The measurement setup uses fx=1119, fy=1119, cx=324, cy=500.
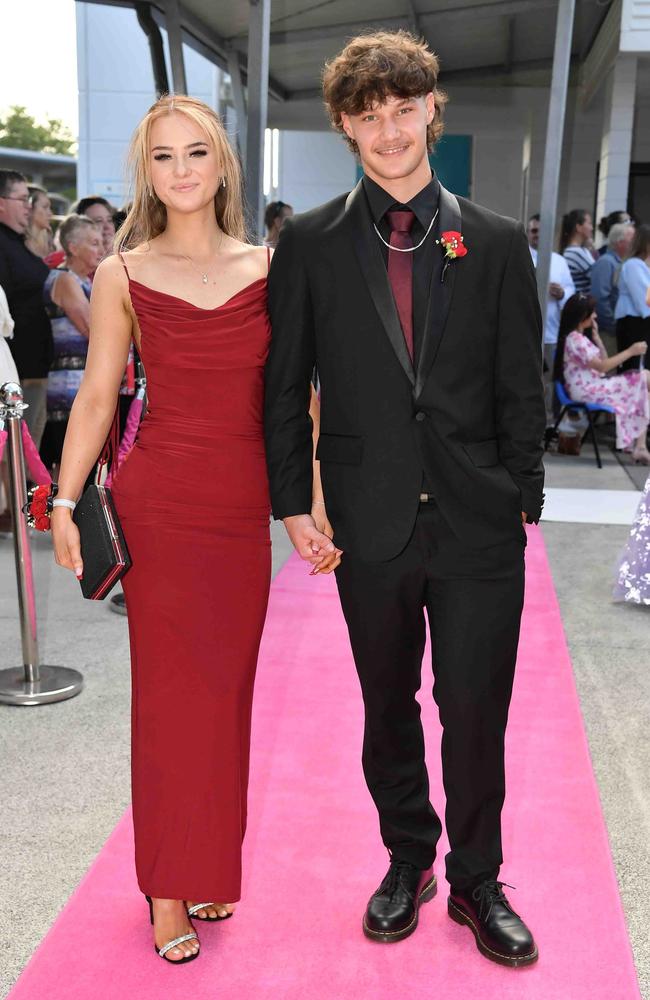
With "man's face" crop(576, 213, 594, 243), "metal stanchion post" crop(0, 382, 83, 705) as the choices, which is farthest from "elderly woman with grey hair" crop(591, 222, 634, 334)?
"metal stanchion post" crop(0, 382, 83, 705)

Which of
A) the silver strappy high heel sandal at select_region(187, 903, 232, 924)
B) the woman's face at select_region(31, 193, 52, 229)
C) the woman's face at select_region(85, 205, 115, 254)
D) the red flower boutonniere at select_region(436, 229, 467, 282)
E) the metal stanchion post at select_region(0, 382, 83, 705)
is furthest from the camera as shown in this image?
the woman's face at select_region(31, 193, 52, 229)

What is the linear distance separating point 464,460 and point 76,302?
13.9 feet

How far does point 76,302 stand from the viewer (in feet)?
19.7

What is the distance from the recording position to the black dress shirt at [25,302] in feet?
20.3

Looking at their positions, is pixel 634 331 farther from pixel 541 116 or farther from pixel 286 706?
pixel 286 706

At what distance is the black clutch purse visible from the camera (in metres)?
2.28

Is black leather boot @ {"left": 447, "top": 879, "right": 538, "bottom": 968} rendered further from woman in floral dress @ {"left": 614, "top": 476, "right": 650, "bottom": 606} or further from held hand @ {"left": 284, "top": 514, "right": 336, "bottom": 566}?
woman in floral dress @ {"left": 614, "top": 476, "right": 650, "bottom": 606}

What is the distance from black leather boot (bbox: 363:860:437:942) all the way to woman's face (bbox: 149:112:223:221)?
152cm

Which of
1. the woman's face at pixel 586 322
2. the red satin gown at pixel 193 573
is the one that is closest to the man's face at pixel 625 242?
the woman's face at pixel 586 322

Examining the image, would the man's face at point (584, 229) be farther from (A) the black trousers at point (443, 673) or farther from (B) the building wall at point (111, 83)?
(A) the black trousers at point (443, 673)

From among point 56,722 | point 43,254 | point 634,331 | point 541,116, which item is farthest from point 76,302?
point 541,116

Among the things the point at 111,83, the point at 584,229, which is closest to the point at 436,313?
the point at 584,229

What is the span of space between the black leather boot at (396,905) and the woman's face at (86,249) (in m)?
4.36

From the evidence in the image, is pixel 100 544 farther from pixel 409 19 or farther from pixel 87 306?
pixel 409 19
